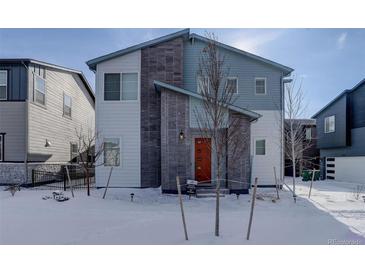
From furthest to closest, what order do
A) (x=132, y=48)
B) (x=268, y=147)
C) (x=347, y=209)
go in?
(x=268, y=147) < (x=132, y=48) < (x=347, y=209)

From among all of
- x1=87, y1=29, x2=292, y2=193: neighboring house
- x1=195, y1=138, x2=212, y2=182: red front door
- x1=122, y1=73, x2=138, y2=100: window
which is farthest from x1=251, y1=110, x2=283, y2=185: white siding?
x1=122, y1=73, x2=138, y2=100: window

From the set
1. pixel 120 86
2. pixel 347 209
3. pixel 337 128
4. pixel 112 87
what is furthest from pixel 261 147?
pixel 337 128

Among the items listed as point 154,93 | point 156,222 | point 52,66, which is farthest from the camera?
point 52,66

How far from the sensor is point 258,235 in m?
5.63

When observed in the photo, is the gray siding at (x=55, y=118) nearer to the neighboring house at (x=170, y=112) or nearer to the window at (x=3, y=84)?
the window at (x=3, y=84)

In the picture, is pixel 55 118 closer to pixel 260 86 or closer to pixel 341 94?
pixel 260 86

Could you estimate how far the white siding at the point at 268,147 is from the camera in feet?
43.5

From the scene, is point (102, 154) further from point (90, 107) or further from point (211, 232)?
point (90, 107)

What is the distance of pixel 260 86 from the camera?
1350cm

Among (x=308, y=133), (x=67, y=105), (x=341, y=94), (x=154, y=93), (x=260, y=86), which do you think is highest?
(x=341, y=94)

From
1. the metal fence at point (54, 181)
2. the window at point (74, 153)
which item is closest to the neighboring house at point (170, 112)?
the metal fence at point (54, 181)

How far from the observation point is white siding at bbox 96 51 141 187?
39.9 feet

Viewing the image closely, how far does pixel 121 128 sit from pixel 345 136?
1607 centimetres

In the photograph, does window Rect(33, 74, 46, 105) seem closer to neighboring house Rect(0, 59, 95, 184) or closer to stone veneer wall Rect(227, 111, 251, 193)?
neighboring house Rect(0, 59, 95, 184)
